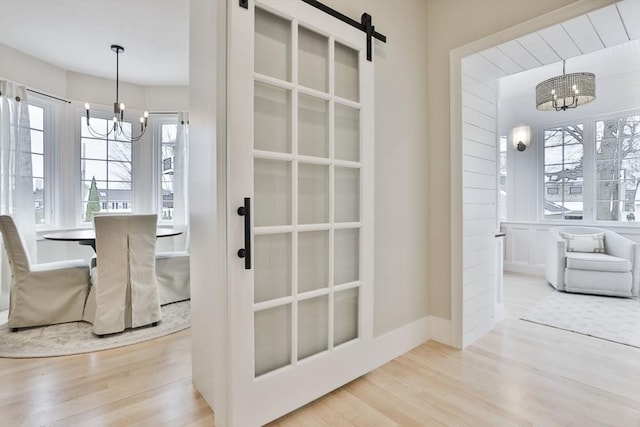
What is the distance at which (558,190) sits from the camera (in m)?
5.07

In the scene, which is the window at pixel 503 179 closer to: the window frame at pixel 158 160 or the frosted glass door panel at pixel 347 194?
the frosted glass door panel at pixel 347 194

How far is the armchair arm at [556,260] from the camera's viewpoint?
4.10m

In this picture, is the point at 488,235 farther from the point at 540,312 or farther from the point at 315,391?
the point at 315,391

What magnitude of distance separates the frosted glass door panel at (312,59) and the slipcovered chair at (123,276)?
196 cm

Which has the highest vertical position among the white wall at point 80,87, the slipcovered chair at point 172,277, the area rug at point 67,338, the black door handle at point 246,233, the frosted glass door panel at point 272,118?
the white wall at point 80,87

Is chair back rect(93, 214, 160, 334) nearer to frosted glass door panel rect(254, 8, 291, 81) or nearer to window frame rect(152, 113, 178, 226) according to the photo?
frosted glass door panel rect(254, 8, 291, 81)

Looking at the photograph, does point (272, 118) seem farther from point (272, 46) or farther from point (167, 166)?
point (167, 166)

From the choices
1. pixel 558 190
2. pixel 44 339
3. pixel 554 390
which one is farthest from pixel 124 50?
pixel 558 190

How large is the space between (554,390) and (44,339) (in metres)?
3.69

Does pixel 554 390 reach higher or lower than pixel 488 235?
lower

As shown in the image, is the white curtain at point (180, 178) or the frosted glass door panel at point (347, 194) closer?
the frosted glass door panel at point (347, 194)

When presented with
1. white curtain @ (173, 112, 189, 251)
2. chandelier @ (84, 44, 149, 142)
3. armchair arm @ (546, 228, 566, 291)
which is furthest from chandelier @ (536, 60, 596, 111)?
white curtain @ (173, 112, 189, 251)

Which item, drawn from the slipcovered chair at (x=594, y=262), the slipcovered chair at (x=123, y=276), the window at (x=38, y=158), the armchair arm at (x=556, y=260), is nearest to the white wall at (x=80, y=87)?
the window at (x=38, y=158)

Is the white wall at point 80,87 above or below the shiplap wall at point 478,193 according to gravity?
above
